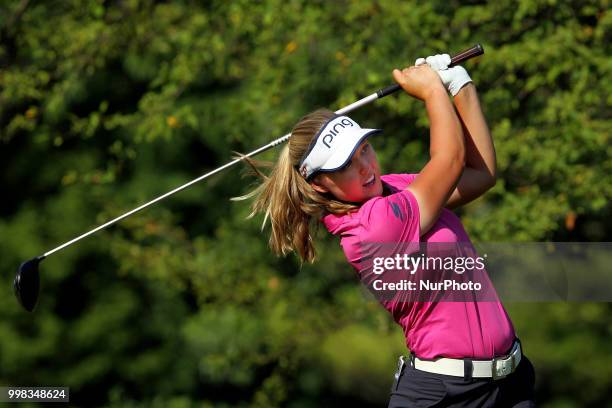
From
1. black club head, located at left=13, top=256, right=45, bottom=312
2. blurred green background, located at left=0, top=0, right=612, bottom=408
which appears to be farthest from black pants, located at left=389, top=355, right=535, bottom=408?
blurred green background, located at left=0, top=0, right=612, bottom=408

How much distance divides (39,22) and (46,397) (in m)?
3.55

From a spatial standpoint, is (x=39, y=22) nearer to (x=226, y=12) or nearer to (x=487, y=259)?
(x=226, y=12)

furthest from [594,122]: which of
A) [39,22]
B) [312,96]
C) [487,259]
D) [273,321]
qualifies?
[39,22]

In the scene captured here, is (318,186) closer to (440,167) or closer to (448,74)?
(440,167)

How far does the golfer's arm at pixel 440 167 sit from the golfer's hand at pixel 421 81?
0.29 feet

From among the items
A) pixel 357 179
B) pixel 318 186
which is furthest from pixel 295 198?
pixel 357 179

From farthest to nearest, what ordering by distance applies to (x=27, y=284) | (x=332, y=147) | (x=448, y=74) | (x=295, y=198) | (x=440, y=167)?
(x=27, y=284) → (x=448, y=74) → (x=295, y=198) → (x=332, y=147) → (x=440, y=167)

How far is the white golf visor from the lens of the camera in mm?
3496

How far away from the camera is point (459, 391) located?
3.53 metres

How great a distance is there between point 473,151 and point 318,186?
550 mm

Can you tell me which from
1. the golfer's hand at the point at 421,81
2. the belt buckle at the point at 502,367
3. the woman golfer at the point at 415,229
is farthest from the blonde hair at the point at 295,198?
the belt buckle at the point at 502,367

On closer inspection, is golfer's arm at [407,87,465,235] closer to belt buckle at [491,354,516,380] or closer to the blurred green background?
belt buckle at [491,354,516,380]

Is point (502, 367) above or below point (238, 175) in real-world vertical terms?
below

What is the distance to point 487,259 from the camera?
716cm
